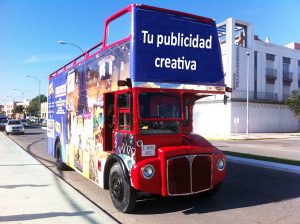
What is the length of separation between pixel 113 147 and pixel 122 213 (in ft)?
4.15

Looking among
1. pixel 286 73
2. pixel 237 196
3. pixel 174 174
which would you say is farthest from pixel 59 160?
pixel 286 73

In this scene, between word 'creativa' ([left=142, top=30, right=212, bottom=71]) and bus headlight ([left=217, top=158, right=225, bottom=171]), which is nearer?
word 'creativa' ([left=142, top=30, right=212, bottom=71])

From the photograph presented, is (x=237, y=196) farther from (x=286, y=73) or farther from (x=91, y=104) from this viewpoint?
(x=286, y=73)

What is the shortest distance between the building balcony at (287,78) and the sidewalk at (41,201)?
50.0 m

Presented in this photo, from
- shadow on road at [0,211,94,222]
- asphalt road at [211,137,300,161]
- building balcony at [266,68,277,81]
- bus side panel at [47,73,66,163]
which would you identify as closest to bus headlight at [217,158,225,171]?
shadow on road at [0,211,94,222]

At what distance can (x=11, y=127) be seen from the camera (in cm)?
3869

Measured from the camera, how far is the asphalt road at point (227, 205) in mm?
6562

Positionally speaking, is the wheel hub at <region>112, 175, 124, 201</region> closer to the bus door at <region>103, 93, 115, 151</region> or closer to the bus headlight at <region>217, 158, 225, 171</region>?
the bus door at <region>103, 93, 115, 151</region>

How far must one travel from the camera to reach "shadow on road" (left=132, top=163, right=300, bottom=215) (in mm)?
7250

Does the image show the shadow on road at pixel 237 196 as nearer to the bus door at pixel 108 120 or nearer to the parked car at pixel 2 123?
the bus door at pixel 108 120

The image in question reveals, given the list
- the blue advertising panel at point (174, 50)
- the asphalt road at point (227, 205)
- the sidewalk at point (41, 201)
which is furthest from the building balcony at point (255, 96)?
the blue advertising panel at point (174, 50)

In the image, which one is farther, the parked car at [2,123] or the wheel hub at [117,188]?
the parked car at [2,123]

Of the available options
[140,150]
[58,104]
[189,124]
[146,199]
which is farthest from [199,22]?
[58,104]

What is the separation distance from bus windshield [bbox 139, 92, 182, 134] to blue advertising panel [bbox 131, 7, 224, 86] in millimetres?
303
